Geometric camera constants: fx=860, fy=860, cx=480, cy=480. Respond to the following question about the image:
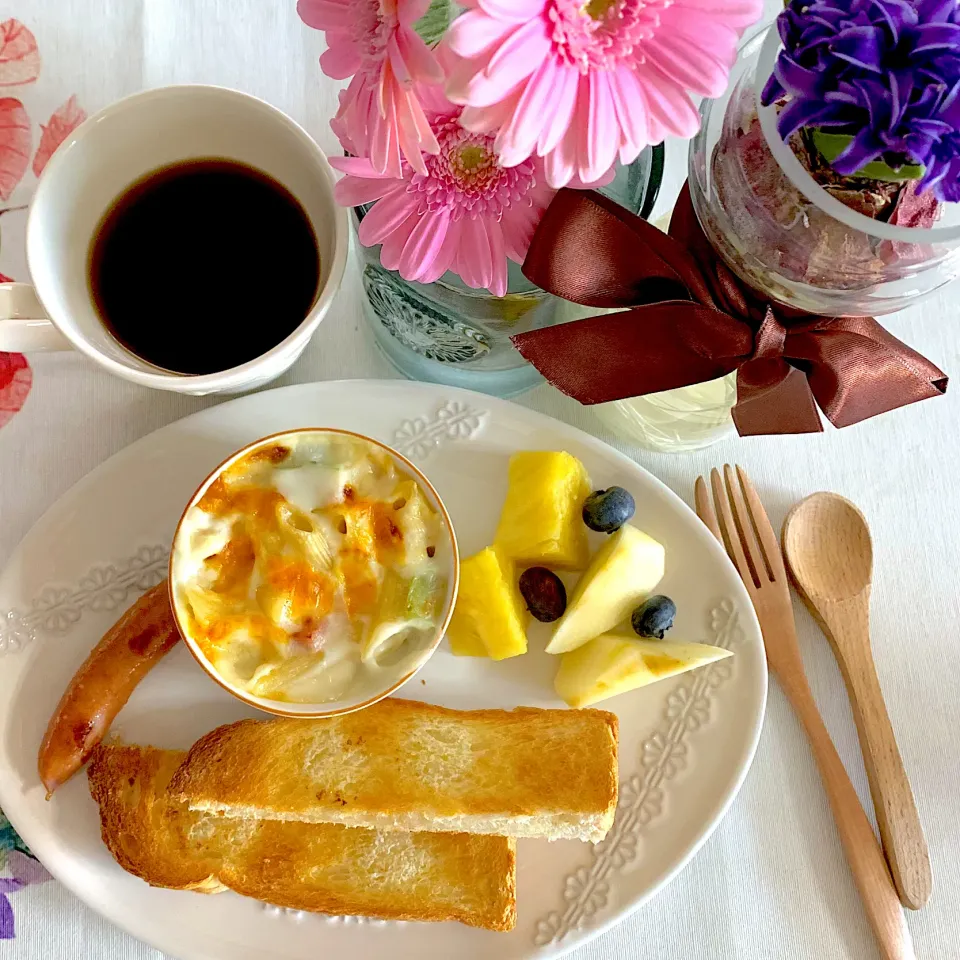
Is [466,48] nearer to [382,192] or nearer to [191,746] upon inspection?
[382,192]

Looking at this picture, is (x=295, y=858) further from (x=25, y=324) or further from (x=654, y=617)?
(x=25, y=324)

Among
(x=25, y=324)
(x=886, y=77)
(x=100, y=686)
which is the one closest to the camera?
(x=886, y=77)

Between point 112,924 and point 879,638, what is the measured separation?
108 centimetres

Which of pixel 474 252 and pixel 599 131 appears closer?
pixel 599 131

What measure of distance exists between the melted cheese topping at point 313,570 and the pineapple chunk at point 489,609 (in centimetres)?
10

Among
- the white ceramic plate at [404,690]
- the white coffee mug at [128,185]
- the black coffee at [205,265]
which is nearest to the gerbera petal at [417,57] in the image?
the white coffee mug at [128,185]

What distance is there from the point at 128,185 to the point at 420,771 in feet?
2.50

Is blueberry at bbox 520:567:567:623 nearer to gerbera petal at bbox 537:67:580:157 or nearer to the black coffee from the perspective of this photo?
the black coffee

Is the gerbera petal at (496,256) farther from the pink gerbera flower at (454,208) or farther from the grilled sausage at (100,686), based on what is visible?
the grilled sausage at (100,686)

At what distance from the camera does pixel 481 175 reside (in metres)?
0.70

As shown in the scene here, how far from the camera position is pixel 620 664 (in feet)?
3.44

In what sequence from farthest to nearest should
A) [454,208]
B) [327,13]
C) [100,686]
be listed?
[100,686], [454,208], [327,13]

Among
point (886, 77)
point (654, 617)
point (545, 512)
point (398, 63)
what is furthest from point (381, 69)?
point (654, 617)

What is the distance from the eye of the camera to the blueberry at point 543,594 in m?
1.07
